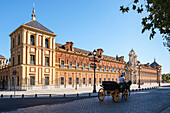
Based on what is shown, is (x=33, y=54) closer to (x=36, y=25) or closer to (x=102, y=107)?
(x=36, y=25)

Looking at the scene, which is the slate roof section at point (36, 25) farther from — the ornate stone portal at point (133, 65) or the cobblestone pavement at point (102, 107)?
the ornate stone portal at point (133, 65)

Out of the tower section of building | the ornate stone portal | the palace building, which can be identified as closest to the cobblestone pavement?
the palace building

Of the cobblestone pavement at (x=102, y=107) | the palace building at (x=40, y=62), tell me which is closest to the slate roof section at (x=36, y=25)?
the palace building at (x=40, y=62)

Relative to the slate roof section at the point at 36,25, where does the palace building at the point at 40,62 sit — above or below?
below

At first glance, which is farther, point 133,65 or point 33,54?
point 133,65

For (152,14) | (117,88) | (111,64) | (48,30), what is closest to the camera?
(152,14)

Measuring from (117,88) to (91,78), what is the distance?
104ft

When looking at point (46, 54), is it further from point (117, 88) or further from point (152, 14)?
point (152, 14)

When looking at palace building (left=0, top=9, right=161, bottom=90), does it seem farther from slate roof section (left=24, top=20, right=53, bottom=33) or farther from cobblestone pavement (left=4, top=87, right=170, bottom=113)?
cobblestone pavement (left=4, top=87, right=170, bottom=113)

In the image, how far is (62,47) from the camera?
3575 centimetres

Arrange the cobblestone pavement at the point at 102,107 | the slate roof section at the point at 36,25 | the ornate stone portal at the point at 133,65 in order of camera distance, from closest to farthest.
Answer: the cobblestone pavement at the point at 102,107 → the slate roof section at the point at 36,25 → the ornate stone portal at the point at 133,65

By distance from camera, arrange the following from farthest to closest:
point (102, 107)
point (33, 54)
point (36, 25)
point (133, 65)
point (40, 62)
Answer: point (133, 65)
point (36, 25)
point (40, 62)
point (33, 54)
point (102, 107)

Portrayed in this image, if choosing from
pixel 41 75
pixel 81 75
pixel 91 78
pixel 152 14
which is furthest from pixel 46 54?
pixel 152 14

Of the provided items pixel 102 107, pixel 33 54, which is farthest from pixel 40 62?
pixel 102 107
